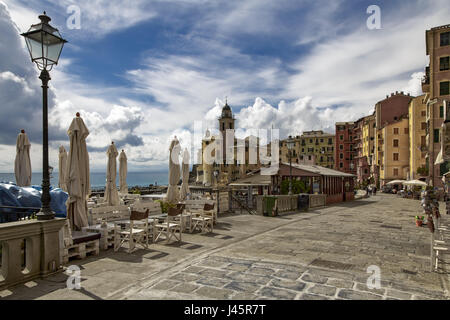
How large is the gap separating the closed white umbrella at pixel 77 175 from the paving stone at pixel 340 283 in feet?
21.8

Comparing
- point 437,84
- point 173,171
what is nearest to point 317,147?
point 437,84

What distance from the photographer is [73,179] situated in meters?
8.48

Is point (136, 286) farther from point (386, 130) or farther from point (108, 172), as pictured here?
point (386, 130)

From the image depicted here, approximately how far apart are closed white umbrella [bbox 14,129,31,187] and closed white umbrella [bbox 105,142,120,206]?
10.4ft

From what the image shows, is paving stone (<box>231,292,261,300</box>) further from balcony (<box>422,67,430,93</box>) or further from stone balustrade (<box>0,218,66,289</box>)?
balcony (<box>422,67,430,93</box>)

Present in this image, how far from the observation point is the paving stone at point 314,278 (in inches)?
230

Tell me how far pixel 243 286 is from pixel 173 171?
9.36m

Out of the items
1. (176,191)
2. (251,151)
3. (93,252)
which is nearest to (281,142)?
(251,151)

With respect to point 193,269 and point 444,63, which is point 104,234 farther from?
point 444,63

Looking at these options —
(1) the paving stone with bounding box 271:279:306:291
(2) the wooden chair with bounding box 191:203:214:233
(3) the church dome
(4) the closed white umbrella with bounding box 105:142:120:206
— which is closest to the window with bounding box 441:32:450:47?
(2) the wooden chair with bounding box 191:203:214:233

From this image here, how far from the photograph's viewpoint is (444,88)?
3688 cm

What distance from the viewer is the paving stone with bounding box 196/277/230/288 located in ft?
18.4

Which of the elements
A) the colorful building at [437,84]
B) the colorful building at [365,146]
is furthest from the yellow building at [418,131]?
the colorful building at [365,146]
